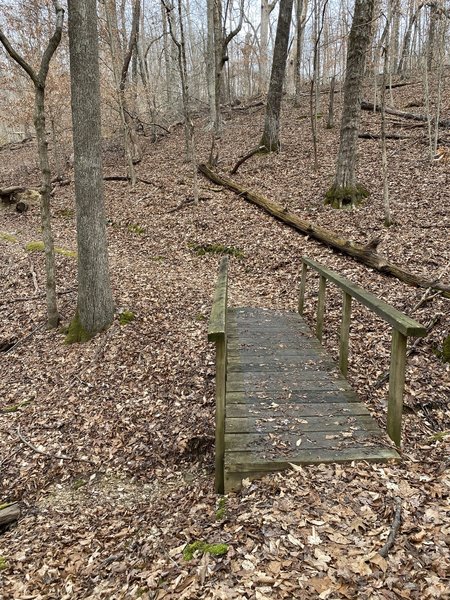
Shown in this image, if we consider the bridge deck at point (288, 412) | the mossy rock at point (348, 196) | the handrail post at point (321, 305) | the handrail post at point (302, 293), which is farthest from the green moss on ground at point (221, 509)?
the mossy rock at point (348, 196)

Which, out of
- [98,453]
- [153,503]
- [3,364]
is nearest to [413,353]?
[153,503]

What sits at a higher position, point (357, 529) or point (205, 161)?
point (205, 161)

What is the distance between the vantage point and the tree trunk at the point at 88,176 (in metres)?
6.09

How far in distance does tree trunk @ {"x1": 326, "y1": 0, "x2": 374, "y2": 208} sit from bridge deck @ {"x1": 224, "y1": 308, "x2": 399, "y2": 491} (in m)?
5.96

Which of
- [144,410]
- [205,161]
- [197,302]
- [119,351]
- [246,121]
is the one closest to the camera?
[144,410]

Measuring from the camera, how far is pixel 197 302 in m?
7.97

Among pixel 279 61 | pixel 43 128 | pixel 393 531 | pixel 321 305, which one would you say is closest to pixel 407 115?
pixel 279 61

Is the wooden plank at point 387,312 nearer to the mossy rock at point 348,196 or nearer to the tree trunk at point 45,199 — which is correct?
the tree trunk at point 45,199

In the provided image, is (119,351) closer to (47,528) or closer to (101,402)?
(101,402)

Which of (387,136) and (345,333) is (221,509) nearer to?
(345,333)

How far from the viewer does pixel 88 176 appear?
21.1ft

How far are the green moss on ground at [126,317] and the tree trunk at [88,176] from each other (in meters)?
0.18

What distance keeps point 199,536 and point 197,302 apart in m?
5.21

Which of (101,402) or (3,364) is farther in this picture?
(3,364)
